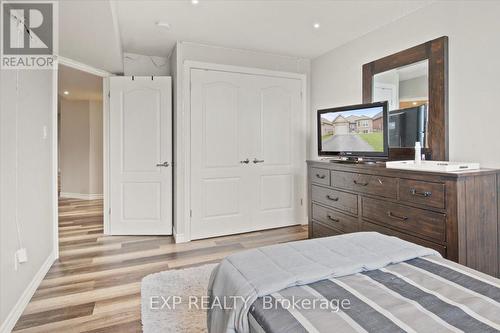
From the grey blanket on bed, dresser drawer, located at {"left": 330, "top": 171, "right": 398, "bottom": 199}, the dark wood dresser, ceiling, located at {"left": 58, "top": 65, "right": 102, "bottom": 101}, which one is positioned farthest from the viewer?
ceiling, located at {"left": 58, "top": 65, "right": 102, "bottom": 101}

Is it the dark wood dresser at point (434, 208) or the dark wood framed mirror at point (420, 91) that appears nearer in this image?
the dark wood dresser at point (434, 208)

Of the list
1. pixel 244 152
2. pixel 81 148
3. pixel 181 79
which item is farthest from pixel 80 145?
pixel 244 152

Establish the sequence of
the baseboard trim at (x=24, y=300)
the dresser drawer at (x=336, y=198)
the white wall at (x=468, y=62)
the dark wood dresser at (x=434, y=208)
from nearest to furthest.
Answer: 1. the baseboard trim at (x=24, y=300)
2. the dark wood dresser at (x=434, y=208)
3. the white wall at (x=468, y=62)
4. the dresser drawer at (x=336, y=198)

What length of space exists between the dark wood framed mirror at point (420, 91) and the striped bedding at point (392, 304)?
6.10 ft

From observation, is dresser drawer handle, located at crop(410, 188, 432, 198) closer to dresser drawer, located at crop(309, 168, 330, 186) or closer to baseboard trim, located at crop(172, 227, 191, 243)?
dresser drawer, located at crop(309, 168, 330, 186)

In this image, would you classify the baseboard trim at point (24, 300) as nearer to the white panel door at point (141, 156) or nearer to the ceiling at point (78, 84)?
the white panel door at point (141, 156)

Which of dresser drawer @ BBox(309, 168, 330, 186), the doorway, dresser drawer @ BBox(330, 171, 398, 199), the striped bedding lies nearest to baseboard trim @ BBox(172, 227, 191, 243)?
dresser drawer @ BBox(309, 168, 330, 186)

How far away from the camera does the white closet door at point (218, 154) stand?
3934mm

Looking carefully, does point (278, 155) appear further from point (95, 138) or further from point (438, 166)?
point (95, 138)

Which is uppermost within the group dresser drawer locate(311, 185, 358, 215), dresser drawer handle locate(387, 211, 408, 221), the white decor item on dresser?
the white decor item on dresser

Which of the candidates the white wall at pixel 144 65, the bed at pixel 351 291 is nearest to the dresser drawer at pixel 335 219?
the bed at pixel 351 291

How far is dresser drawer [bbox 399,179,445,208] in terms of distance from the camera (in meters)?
2.18

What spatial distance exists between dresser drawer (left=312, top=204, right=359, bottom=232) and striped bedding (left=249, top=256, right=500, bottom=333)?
1.72 meters

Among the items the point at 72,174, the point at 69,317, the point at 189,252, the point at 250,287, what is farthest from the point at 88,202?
the point at 250,287
